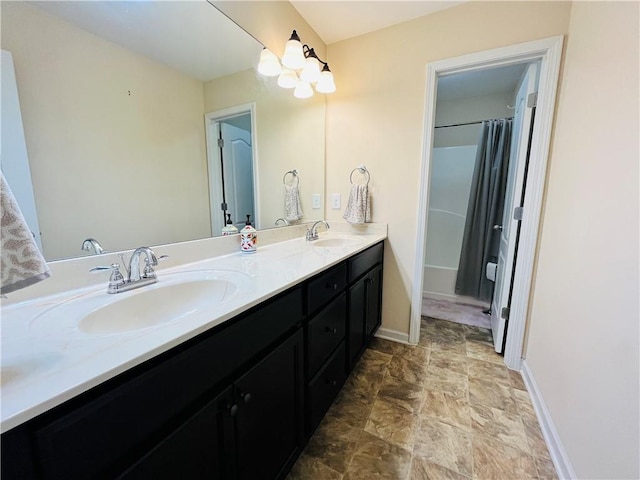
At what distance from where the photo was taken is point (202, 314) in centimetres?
65

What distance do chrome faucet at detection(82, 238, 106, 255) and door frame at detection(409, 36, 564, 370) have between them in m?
1.80

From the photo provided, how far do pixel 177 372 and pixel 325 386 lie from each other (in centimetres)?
85

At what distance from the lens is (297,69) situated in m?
1.76

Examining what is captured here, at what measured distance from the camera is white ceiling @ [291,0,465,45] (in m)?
1.65

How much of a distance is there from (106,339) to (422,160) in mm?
1901

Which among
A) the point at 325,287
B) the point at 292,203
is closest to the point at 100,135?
the point at 325,287

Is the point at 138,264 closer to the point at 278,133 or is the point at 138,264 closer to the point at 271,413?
the point at 271,413

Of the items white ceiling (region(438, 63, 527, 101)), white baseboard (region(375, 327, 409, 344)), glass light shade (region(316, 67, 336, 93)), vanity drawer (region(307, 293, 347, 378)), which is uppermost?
white ceiling (region(438, 63, 527, 101))

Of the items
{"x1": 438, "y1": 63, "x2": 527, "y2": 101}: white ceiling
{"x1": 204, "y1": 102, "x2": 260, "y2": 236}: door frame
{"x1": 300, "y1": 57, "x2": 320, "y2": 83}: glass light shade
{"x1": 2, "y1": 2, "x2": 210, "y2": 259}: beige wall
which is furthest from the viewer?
{"x1": 438, "y1": 63, "x2": 527, "y2": 101}: white ceiling

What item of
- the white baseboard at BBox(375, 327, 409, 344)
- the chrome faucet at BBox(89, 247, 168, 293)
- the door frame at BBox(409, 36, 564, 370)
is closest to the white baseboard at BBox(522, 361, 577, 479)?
the door frame at BBox(409, 36, 564, 370)

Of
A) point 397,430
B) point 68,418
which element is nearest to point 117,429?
point 68,418

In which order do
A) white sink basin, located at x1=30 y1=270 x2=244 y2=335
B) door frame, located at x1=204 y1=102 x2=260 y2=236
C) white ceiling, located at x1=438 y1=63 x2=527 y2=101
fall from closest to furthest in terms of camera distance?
white sink basin, located at x1=30 y1=270 x2=244 y2=335
door frame, located at x1=204 y1=102 x2=260 y2=236
white ceiling, located at x1=438 y1=63 x2=527 y2=101

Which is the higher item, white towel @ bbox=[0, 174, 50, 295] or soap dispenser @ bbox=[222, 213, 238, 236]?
white towel @ bbox=[0, 174, 50, 295]

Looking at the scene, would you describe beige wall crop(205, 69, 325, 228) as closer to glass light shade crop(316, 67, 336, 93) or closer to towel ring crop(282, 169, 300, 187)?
towel ring crop(282, 169, 300, 187)
